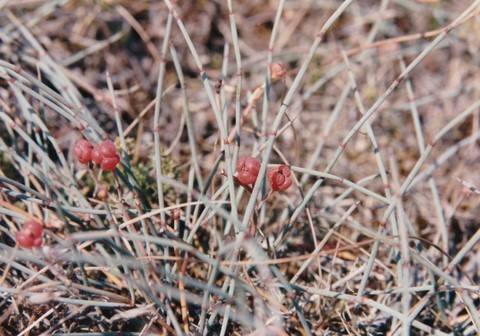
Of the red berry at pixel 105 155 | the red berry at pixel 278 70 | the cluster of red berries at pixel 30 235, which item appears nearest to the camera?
the cluster of red berries at pixel 30 235

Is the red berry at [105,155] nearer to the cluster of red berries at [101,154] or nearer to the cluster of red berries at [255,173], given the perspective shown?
the cluster of red berries at [101,154]

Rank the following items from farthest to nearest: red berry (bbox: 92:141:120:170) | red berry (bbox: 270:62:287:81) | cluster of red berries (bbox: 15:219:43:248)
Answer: red berry (bbox: 270:62:287:81), red berry (bbox: 92:141:120:170), cluster of red berries (bbox: 15:219:43:248)

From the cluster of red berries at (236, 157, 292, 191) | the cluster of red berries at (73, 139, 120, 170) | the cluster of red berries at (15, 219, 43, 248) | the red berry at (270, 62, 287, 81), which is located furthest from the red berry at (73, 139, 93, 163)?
the red berry at (270, 62, 287, 81)

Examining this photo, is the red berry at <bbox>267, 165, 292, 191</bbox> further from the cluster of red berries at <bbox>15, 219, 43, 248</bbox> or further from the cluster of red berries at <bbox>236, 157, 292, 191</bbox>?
the cluster of red berries at <bbox>15, 219, 43, 248</bbox>

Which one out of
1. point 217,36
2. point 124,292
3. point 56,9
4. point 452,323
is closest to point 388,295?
point 452,323

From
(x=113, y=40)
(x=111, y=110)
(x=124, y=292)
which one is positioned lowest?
(x=124, y=292)

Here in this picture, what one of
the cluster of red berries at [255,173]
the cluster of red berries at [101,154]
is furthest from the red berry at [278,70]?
the cluster of red berries at [101,154]

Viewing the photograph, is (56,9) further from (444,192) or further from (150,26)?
(444,192)
